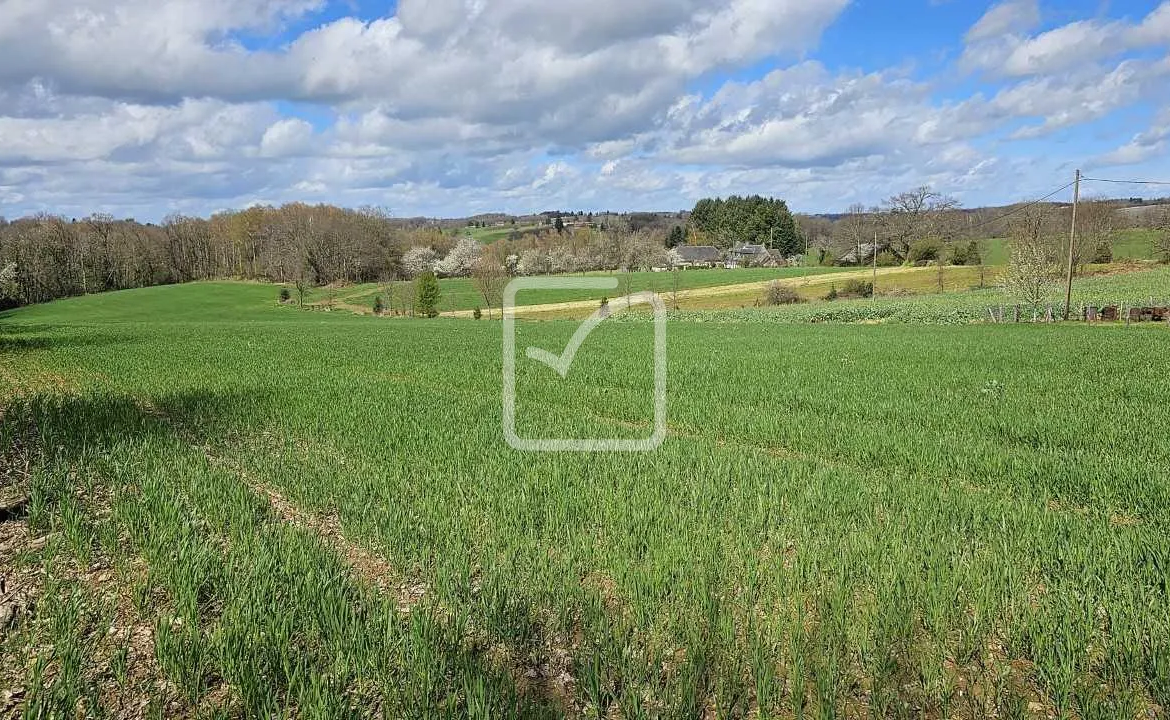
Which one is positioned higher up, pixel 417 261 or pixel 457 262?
pixel 417 261

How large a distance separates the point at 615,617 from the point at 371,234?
379ft

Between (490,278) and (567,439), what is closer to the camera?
(567,439)

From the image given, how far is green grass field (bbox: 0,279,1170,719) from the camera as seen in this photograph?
399 cm

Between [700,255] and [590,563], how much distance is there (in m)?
134

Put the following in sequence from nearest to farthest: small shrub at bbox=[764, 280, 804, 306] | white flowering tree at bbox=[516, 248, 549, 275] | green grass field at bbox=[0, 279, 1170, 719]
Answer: green grass field at bbox=[0, 279, 1170, 719] → small shrub at bbox=[764, 280, 804, 306] → white flowering tree at bbox=[516, 248, 549, 275]

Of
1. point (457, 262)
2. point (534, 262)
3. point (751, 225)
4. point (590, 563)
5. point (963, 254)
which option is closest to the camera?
point (590, 563)

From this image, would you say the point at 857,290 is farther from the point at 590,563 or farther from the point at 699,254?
the point at 590,563

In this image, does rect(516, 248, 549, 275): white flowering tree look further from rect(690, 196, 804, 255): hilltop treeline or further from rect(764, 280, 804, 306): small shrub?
rect(690, 196, 804, 255): hilltop treeline

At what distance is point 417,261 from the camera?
111875 mm

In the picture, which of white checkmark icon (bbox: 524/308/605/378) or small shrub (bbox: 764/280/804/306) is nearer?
white checkmark icon (bbox: 524/308/605/378)

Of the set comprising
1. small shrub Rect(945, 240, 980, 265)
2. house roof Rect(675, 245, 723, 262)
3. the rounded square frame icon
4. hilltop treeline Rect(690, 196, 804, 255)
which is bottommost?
the rounded square frame icon

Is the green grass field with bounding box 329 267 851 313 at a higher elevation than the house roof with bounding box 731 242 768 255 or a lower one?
lower

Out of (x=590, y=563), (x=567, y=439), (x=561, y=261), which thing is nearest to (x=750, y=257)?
(x=561, y=261)

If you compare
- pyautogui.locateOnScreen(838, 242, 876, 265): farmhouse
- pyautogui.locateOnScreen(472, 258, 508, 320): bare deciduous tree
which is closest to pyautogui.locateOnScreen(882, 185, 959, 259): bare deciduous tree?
pyautogui.locateOnScreen(838, 242, 876, 265): farmhouse
